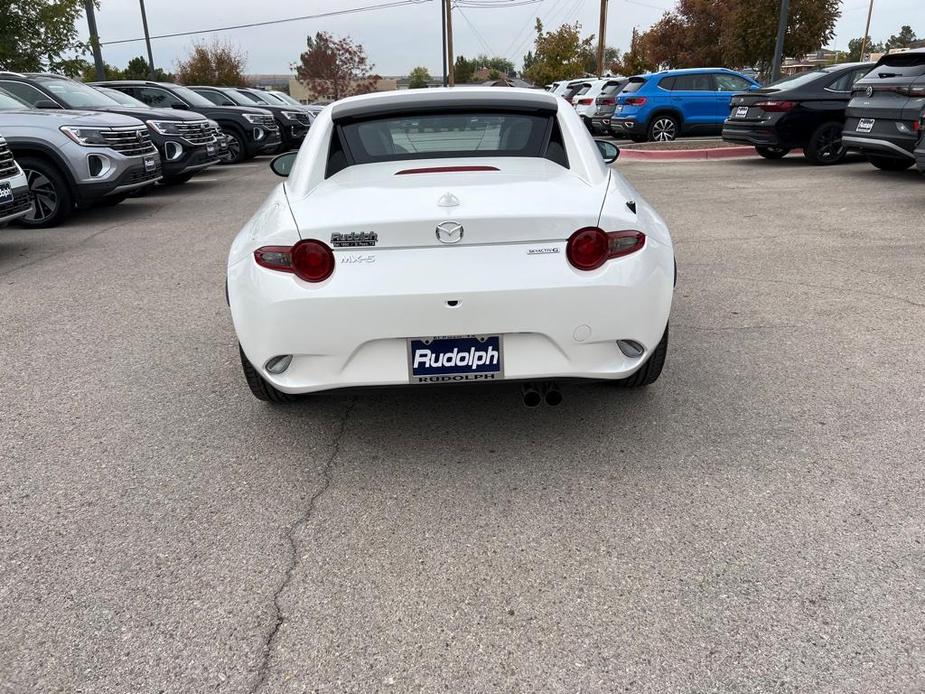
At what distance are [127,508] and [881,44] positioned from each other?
521ft

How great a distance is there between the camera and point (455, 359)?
2.99 m

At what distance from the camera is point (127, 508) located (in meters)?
2.97

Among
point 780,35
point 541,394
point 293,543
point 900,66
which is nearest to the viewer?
point 293,543

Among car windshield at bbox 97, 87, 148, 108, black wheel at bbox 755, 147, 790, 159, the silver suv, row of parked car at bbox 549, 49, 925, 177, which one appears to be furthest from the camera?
black wheel at bbox 755, 147, 790, 159

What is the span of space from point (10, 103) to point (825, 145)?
12307mm

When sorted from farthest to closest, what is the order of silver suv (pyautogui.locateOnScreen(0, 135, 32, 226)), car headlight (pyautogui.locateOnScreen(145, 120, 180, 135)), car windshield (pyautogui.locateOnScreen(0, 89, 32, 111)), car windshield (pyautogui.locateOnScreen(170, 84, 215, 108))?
car windshield (pyautogui.locateOnScreen(170, 84, 215, 108)) → car headlight (pyautogui.locateOnScreen(145, 120, 180, 135)) → car windshield (pyautogui.locateOnScreen(0, 89, 32, 111)) → silver suv (pyautogui.locateOnScreen(0, 135, 32, 226))

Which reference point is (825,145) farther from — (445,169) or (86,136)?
(445,169)

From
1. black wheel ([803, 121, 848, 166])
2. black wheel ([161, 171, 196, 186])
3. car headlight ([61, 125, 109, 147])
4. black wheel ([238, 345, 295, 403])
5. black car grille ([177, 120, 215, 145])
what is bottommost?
black wheel ([161, 171, 196, 186])

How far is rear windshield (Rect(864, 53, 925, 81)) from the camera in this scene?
9.91 m

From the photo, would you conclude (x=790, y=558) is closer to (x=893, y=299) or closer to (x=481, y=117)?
(x=481, y=117)

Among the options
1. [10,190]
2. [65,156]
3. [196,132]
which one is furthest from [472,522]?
[196,132]

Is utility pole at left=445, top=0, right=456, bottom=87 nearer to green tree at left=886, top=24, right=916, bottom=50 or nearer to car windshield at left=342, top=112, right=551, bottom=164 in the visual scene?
car windshield at left=342, top=112, right=551, bottom=164

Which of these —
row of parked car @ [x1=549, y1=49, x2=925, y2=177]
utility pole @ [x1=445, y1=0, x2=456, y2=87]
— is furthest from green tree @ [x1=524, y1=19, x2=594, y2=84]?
row of parked car @ [x1=549, y1=49, x2=925, y2=177]

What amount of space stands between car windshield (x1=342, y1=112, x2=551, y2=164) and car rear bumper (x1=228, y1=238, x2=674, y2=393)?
1200 millimetres
